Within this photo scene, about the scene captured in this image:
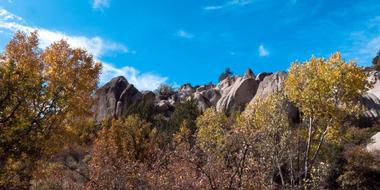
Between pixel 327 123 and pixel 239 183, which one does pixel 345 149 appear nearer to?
pixel 327 123

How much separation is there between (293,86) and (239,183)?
6294 millimetres

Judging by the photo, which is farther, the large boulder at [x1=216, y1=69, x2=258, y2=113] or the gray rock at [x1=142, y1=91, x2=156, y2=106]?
the gray rock at [x1=142, y1=91, x2=156, y2=106]

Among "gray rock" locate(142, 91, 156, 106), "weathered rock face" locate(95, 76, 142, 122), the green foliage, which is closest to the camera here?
the green foliage

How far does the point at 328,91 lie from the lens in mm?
16234

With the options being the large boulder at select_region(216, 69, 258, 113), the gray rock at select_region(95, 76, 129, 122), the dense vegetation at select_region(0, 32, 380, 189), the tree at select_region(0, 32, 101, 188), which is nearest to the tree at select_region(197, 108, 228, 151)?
the dense vegetation at select_region(0, 32, 380, 189)

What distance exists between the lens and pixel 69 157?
1314 inches

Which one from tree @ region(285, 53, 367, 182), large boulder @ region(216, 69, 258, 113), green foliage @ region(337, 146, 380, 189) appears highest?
large boulder @ region(216, 69, 258, 113)

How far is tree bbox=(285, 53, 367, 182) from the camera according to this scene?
15.9 meters

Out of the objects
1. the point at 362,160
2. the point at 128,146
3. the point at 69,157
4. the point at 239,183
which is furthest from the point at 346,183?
the point at 69,157

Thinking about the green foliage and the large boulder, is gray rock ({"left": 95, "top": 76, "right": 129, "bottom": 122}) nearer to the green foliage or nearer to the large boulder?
the large boulder

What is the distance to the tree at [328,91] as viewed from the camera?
15.9 m

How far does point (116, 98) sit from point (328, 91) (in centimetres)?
6454

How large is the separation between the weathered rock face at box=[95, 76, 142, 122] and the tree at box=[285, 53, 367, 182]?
58994mm

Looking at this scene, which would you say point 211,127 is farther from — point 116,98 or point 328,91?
point 116,98
